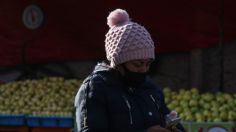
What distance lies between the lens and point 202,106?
628cm

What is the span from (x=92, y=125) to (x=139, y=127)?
0.69 feet

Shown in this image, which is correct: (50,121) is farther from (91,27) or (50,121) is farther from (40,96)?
(91,27)

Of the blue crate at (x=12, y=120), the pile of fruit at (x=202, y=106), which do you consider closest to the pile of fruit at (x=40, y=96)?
the blue crate at (x=12, y=120)

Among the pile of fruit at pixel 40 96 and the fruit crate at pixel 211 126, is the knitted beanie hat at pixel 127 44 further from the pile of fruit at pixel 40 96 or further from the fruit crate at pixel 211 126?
the pile of fruit at pixel 40 96

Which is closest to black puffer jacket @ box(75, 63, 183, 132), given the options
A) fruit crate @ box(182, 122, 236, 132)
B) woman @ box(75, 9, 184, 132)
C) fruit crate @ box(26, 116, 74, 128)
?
woman @ box(75, 9, 184, 132)

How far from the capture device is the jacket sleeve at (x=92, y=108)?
2.55 m

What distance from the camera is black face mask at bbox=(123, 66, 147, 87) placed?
2.62 meters

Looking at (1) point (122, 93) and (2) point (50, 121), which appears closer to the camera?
(1) point (122, 93)

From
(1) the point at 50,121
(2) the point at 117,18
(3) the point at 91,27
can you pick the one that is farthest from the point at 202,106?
(2) the point at 117,18

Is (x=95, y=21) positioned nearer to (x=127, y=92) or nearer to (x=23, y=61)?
(x=23, y=61)

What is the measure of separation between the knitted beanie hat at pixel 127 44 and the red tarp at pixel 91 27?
4145 mm

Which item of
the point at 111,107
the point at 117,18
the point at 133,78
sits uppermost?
the point at 117,18

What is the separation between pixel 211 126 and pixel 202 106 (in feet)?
2.45

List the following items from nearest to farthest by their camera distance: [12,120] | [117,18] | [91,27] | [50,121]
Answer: [117,18] < [50,121] < [12,120] < [91,27]
